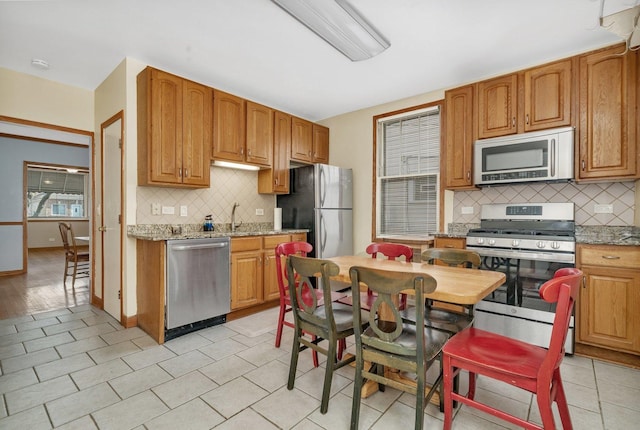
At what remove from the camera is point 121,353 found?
8.41 feet

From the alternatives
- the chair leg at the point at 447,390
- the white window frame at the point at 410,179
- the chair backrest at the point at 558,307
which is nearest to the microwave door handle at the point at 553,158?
the white window frame at the point at 410,179

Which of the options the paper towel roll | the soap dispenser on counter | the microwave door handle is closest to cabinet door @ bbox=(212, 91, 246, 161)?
the soap dispenser on counter

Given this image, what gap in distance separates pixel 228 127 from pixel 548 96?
10.8 ft

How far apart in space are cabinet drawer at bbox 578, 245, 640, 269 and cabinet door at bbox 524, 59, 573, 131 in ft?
3.75

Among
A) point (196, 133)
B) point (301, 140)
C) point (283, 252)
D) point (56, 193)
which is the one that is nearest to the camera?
point (283, 252)

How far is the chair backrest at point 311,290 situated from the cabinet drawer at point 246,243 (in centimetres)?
153

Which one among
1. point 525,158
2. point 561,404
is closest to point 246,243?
point 561,404

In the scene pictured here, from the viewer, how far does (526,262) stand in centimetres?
275

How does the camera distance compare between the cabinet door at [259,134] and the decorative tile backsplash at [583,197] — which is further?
the cabinet door at [259,134]

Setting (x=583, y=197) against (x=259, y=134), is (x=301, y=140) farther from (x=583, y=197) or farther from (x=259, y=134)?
(x=583, y=197)

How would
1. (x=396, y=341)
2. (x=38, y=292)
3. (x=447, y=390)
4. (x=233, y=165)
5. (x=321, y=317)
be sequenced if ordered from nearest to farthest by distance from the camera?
(x=447, y=390) < (x=396, y=341) < (x=321, y=317) < (x=233, y=165) < (x=38, y=292)

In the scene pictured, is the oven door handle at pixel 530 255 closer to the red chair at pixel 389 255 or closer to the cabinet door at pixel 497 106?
the red chair at pixel 389 255

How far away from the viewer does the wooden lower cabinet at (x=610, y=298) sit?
2342 millimetres

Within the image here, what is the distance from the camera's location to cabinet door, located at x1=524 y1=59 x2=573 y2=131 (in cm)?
280
